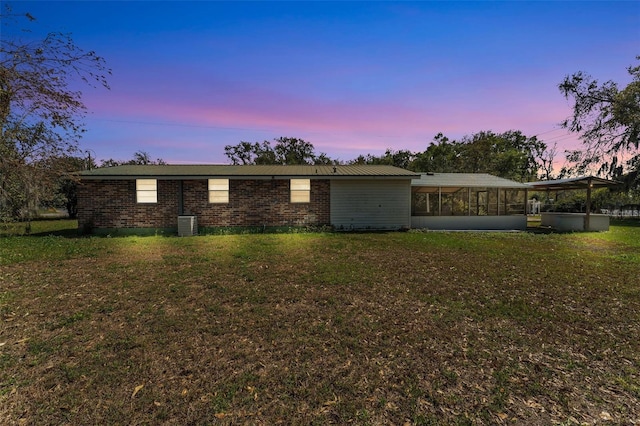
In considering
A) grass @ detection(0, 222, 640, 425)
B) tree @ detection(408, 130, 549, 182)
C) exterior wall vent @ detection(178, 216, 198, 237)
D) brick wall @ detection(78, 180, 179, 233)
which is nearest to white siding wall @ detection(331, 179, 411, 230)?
exterior wall vent @ detection(178, 216, 198, 237)

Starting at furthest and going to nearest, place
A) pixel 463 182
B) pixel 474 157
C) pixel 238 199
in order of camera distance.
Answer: pixel 474 157 < pixel 463 182 < pixel 238 199

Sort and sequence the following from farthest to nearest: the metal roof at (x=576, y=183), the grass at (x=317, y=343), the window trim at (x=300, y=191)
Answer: the metal roof at (x=576, y=183) < the window trim at (x=300, y=191) < the grass at (x=317, y=343)

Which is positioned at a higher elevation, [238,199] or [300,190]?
[300,190]

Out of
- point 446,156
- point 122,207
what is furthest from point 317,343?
point 446,156

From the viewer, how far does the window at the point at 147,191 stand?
13461 mm

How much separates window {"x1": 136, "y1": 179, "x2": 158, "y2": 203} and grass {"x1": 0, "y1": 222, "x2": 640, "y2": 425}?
6302mm

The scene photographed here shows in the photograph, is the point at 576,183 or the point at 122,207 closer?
the point at 122,207

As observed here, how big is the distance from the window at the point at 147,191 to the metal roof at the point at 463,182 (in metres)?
12.6

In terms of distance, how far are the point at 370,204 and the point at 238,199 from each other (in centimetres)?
623

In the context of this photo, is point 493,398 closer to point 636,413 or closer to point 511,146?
point 636,413

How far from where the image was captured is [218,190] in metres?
13.9

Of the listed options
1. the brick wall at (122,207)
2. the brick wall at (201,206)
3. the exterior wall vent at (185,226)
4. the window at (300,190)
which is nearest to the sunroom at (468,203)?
the window at (300,190)

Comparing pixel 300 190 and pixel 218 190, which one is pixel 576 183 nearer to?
pixel 300 190

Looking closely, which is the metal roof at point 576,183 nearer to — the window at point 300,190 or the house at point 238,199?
the house at point 238,199
